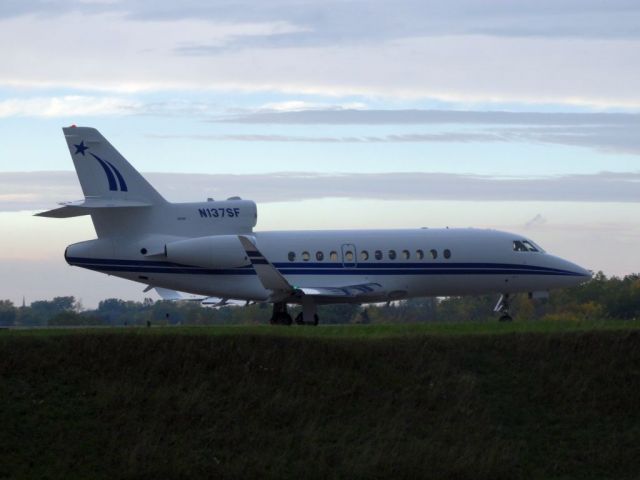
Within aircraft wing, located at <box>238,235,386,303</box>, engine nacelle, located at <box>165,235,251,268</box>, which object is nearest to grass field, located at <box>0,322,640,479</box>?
aircraft wing, located at <box>238,235,386,303</box>

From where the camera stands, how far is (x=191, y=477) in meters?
23.5

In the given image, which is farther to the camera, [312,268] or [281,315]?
[312,268]

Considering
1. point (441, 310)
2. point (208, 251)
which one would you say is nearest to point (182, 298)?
point (208, 251)

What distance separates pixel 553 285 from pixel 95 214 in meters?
17.5

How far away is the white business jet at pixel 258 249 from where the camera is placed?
44.1m

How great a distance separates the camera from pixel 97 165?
44.1 metres

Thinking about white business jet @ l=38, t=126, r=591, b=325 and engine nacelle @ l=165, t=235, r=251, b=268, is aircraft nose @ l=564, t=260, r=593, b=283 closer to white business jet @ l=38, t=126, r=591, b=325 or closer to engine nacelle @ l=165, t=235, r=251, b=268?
white business jet @ l=38, t=126, r=591, b=325

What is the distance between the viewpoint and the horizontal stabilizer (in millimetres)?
42469

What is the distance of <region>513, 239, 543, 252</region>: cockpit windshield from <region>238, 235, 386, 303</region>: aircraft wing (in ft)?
17.5

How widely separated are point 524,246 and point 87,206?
16.3 meters

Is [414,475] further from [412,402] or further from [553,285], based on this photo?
[553,285]

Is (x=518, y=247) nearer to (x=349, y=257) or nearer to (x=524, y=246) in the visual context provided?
(x=524, y=246)

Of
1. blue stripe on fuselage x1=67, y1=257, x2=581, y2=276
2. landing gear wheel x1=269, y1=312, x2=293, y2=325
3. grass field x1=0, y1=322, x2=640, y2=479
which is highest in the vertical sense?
blue stripe on fuselage x1=67, y1=257, x2=581, y2=276

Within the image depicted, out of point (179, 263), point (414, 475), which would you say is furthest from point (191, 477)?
point (179, 263)
